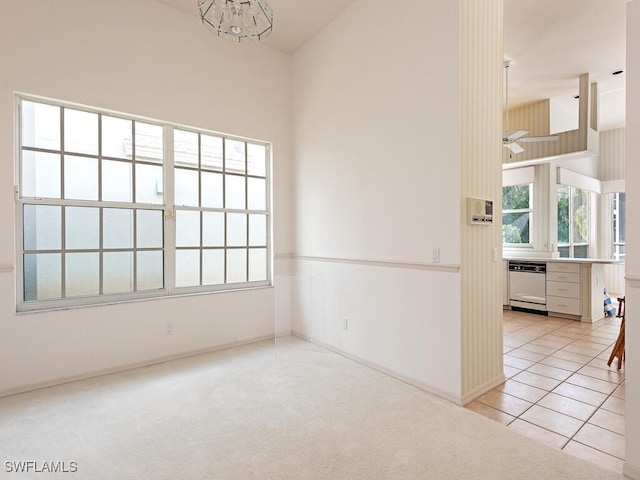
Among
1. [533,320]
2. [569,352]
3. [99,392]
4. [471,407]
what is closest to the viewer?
[471,407]

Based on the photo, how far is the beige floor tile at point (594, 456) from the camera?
1.88 metres

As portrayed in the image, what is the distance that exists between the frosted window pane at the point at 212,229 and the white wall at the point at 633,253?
143 inches

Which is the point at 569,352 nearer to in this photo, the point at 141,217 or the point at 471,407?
the point at 471,407

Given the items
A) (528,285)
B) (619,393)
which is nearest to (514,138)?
(528,285)

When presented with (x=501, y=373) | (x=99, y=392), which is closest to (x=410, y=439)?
(x=501, y=373)

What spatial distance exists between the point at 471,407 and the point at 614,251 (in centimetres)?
746

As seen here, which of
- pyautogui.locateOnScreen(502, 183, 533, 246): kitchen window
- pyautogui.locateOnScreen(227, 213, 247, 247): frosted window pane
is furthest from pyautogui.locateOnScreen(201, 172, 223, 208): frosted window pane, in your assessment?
pyautogui.locateOnScreen(502, 183, 533, 246): kitchen window

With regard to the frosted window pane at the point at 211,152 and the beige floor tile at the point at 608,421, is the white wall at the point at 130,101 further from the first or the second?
the beige floor tile at the point at 608,421

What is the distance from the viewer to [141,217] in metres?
3.50

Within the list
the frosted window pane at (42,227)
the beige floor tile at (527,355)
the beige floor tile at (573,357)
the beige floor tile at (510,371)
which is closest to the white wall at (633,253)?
the beige floor tile at (510,371)

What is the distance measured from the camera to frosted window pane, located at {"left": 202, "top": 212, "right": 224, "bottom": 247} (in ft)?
12.9

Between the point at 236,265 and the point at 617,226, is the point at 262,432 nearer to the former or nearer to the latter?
the point at 236,265

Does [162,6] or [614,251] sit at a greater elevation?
[162,6]

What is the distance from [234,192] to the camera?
165 inches
